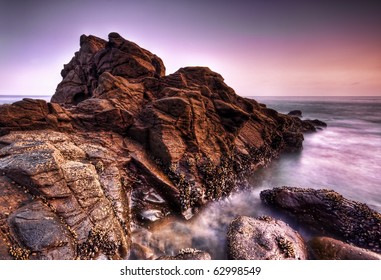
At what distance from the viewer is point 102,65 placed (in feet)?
51.7

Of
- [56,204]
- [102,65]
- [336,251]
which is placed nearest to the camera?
[56,204]

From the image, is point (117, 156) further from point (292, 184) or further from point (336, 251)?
point (292, 184)

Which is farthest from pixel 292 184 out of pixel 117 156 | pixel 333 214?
pixel 117 156

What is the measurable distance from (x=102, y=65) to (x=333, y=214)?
55.9 feet

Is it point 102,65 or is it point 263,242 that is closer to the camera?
point 263,242

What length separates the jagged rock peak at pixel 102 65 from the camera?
1476cm

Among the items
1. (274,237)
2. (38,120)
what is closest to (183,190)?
(274,237)

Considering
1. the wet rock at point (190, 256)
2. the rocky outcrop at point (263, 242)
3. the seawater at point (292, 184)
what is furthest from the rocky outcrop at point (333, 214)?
the wet rock at point (190, 256)

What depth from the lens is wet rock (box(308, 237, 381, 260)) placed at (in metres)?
6.45

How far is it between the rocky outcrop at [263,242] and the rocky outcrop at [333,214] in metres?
1.76

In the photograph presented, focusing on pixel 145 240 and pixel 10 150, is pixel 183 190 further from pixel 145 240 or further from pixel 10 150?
pixel 10 150

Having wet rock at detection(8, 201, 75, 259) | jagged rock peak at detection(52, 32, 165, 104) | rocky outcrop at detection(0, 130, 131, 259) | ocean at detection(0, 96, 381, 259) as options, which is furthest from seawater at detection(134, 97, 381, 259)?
jagged rock peak at detection(52, 32, 165, 104)

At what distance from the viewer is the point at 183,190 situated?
916cm

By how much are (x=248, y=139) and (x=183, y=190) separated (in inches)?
302
